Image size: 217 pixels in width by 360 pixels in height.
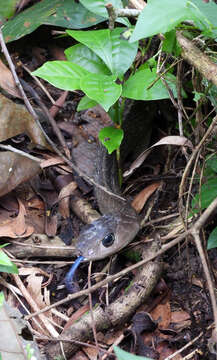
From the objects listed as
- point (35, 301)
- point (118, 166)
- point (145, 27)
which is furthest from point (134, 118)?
point (145, 27)

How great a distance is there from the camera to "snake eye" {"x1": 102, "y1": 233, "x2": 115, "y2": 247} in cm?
294

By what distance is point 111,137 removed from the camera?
280 cm

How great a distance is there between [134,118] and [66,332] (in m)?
1.91

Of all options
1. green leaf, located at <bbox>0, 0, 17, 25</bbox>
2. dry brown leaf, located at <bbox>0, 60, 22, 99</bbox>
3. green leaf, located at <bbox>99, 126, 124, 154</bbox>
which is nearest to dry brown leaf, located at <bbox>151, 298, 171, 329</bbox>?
green leaf, located at <bbox>99, 126, 124, 154</bbox>

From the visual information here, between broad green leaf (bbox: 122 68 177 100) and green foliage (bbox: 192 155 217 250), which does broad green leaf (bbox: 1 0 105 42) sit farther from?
green foliage (bbox: 192 155 217 250)

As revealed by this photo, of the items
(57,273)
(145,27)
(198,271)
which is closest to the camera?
(145,27)

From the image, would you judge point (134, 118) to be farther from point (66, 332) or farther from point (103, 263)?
point (66, 332)

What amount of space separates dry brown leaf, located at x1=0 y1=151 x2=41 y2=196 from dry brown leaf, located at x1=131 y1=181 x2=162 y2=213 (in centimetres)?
80

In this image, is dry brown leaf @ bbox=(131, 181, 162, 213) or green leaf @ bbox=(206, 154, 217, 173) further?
dry brown leaf @ bbox=(131, 181, 162, 213)

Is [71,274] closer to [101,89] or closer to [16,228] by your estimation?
[16,228]

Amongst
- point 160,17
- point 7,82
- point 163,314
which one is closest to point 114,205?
point 163,314

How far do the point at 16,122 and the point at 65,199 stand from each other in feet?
2.21

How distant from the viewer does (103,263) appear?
2.98 m

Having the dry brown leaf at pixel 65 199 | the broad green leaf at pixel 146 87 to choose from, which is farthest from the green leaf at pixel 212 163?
the dry brown leaf at pixel 65 199
